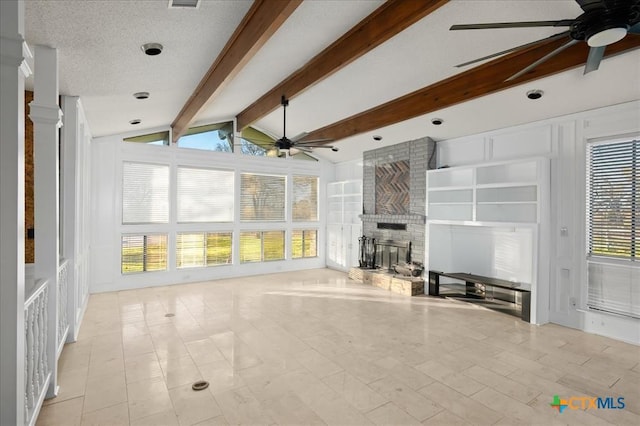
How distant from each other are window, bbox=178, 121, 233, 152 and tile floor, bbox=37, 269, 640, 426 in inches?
143

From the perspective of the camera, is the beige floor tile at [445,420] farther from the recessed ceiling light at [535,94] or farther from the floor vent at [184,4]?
the recessed ceiling light at [535,94]

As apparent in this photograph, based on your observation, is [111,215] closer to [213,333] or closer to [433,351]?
[213,333]

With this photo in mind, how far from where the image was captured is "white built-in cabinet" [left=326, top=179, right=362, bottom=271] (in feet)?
29.3

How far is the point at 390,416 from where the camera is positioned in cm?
271

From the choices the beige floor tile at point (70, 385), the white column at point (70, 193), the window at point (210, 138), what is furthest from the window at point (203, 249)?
the beige floor tile at point (70, 385)

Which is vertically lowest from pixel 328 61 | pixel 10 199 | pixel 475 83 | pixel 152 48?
pixel 10 199

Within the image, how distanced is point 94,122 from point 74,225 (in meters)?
2.31

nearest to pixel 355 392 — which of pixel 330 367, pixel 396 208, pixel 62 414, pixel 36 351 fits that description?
pixel 330 367

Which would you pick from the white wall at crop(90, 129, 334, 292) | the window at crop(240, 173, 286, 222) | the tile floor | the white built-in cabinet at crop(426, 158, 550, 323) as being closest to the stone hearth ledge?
the white built-in cabinet at crop(426, 158, 550, 323)

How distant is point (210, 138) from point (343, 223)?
3.98 meters

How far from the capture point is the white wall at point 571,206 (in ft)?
14.9

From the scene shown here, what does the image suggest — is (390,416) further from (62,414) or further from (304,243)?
(304,243)

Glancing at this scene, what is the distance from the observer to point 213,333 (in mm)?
4477

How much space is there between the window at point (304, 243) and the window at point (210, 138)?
113 inches
